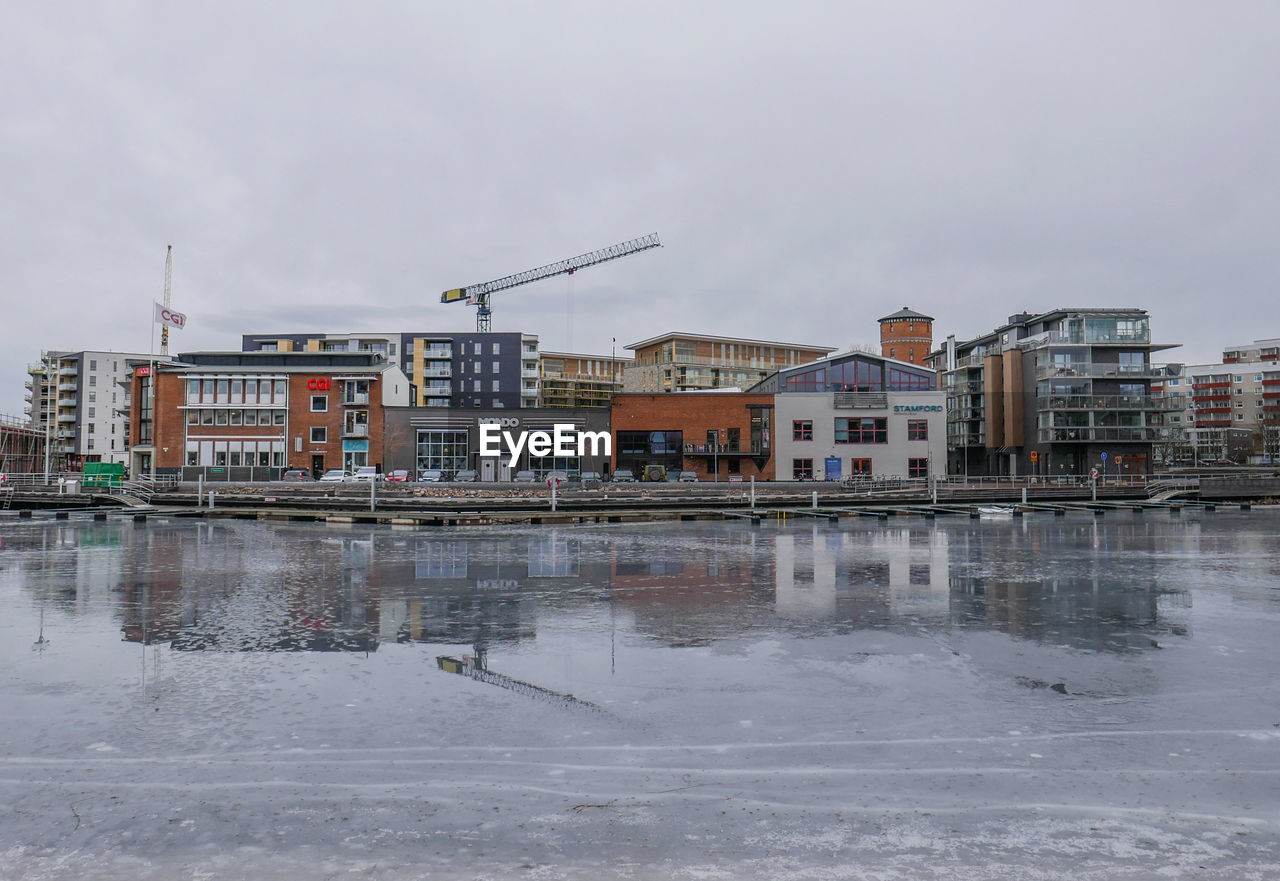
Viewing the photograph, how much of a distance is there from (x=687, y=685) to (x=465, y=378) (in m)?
118

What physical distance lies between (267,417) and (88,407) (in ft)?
265

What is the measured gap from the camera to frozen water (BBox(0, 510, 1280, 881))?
5812 millimetres

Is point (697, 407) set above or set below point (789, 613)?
above

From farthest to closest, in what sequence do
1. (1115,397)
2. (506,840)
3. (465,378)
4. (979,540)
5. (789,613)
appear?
(465,378), (1115,397), (979,540), (789,613), (506,840)

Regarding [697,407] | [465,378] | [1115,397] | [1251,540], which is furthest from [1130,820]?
[465,378]

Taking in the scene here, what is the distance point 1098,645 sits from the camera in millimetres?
12133

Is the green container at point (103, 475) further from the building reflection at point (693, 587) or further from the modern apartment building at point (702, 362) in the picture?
the modern apartment building at point (702, 362)

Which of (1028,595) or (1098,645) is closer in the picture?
(1098,645)

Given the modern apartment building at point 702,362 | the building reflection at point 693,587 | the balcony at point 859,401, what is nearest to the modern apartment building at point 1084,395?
Answer: the balcony at point 859,401

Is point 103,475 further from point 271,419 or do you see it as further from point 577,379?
point 577,379

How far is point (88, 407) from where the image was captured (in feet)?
443

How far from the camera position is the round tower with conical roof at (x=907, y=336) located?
110 metres

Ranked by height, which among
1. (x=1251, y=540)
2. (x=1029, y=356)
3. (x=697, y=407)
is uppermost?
(x=1029, y=356)

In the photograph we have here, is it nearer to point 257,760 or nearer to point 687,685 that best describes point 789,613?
point 687,685
